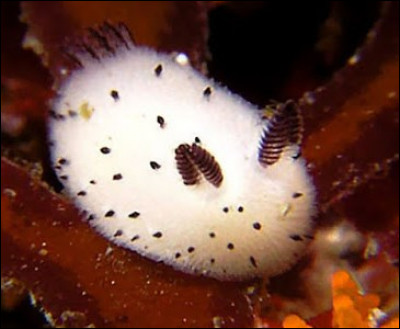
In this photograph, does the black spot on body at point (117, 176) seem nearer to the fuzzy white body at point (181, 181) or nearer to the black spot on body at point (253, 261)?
the fuzzy white body at point (181, 181)

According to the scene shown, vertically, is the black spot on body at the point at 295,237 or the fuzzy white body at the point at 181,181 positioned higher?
the fuzzy white body at the point at 181,181

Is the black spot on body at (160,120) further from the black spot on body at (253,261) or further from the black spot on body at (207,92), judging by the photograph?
the black spot on body at (253,261)

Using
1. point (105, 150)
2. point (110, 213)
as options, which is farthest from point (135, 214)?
point (105, 150)

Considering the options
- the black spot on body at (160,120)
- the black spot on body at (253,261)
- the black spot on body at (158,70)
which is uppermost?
the black spot on body at (158,70)

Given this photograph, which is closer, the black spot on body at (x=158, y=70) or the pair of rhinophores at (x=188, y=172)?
the pair of rhinophores at (x=188, y=172)

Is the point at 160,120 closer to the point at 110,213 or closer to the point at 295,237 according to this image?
the point at 110,213

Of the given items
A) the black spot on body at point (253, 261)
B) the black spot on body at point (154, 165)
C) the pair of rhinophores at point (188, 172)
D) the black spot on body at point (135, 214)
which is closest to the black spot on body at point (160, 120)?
the pair of rhinophores at point (188, 172)

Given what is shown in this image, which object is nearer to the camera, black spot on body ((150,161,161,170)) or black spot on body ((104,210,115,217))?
black spot on body ((150,161,161,170))

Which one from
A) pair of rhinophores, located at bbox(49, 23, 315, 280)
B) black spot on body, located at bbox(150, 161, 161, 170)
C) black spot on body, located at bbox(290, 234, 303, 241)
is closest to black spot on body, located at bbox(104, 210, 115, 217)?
pair of rhinophores, located at bbox(49, 23, 315, 280)

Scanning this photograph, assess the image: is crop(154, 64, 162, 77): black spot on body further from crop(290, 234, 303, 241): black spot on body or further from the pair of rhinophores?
crop(290, 234, 303, 241): black spot on body
